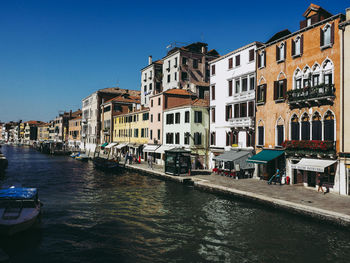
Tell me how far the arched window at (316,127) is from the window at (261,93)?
6.80 m

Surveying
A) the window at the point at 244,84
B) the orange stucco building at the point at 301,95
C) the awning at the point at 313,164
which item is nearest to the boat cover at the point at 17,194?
the awning at the point at 313,164

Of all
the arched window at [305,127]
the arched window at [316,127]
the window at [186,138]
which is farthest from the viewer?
the window at [186,138]

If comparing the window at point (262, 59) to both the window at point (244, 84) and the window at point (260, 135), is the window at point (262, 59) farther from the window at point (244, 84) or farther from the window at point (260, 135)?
the window at point (260, 135)

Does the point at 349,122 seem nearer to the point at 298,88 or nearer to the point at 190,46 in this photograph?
the point at 298,88

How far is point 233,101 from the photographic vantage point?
117 feet

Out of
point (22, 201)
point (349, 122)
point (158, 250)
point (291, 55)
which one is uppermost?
point (291, 55)

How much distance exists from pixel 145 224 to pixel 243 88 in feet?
71.6

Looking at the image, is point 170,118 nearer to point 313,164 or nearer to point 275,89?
point 275,89

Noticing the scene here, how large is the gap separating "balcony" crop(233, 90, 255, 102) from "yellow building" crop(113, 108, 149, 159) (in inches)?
956

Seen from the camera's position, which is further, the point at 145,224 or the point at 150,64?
the point at 150,64

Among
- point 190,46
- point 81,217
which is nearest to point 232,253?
point 81,217

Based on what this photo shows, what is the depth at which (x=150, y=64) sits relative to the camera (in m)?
70.7

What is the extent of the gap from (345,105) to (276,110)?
7.47 metres

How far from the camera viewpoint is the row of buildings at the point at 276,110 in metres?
23.2
